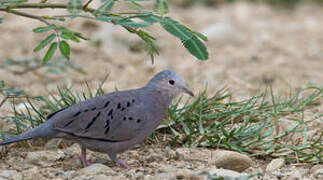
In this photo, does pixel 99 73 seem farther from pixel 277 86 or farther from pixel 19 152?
pixel 19 152

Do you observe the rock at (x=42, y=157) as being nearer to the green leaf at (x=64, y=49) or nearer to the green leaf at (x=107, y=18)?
the green leaf at (x=64, y=49)

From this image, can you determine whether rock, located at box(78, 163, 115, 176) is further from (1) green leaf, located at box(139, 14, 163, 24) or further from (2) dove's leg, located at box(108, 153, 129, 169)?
(1) green leaf, located at box(139, 14, 163, 24)

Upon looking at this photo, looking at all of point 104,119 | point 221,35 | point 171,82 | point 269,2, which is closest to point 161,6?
point 171,82

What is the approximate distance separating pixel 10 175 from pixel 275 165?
174 centimetres

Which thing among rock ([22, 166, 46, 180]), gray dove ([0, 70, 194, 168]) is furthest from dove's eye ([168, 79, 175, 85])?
rock ([22, 166, 46, 180])

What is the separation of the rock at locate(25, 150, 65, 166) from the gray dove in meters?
0.22

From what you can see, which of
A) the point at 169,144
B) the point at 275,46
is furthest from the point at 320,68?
the point at 169,144

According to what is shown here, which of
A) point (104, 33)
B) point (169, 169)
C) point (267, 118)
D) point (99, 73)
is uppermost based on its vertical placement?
point (104, 33)

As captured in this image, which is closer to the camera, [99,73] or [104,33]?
[99,73]

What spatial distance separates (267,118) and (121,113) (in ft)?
4.26

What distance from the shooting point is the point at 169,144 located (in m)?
4.23

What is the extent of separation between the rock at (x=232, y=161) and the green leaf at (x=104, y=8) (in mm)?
1196

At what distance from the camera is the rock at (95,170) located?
139 inches

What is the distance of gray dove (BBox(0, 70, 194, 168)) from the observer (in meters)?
3.67
